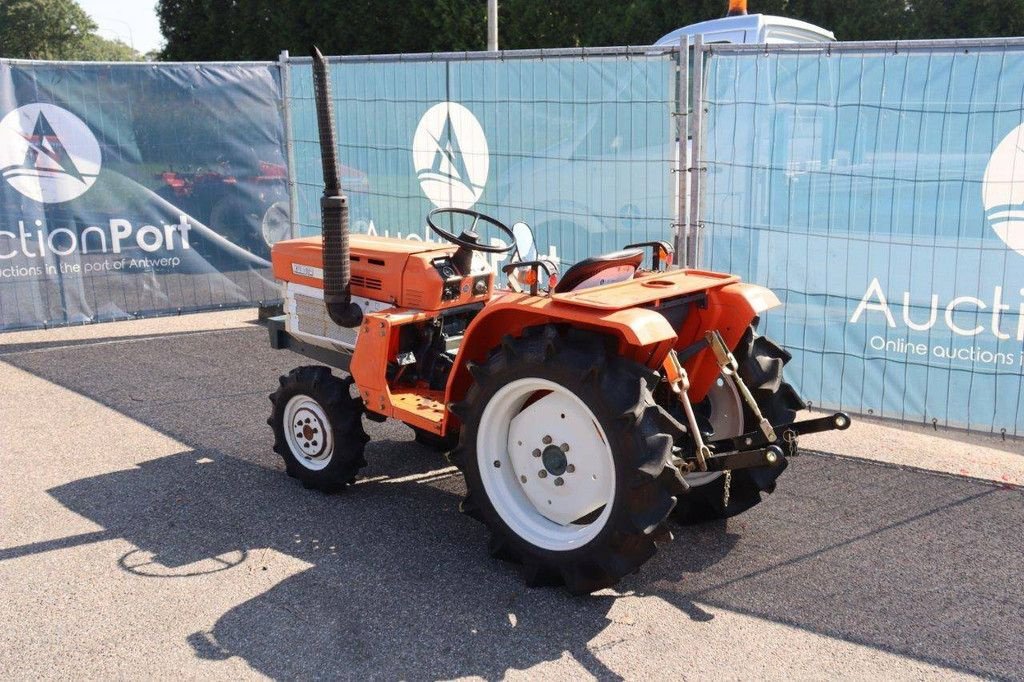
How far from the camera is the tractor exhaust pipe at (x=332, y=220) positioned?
458 cm

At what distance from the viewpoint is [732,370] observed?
4.17m

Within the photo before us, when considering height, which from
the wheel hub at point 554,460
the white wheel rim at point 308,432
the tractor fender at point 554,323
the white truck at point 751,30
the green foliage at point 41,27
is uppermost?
the green foliage at point 41,27

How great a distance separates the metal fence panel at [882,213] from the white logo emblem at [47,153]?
17.6 feet

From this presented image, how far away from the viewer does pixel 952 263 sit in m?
5.29

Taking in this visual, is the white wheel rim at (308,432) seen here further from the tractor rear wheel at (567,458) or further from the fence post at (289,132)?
the fence post at (289,132)

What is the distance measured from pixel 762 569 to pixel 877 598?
0.47 meters

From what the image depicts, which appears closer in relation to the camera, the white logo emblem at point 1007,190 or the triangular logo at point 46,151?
the white logo emblem at point 1007,190

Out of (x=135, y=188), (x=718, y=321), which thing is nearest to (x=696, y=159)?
(x=718, y=321)

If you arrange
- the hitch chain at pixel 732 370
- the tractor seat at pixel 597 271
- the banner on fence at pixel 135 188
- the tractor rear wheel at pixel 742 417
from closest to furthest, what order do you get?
the hitch chain at pixel 732 370 < the tractor seat at pixel 597 271 < the tractor rear wheel at pixel 742 417 < the banner on fence at pixel 135 188

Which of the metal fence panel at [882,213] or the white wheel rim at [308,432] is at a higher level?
the metal fence panel at [882,213]

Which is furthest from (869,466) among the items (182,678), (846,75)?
(182,678)

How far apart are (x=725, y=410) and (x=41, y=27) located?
48726 millimetres

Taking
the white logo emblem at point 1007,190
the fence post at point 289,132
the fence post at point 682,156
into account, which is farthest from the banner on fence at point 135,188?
the white logo emblem at point 1007,190

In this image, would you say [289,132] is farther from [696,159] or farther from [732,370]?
[732,370]
